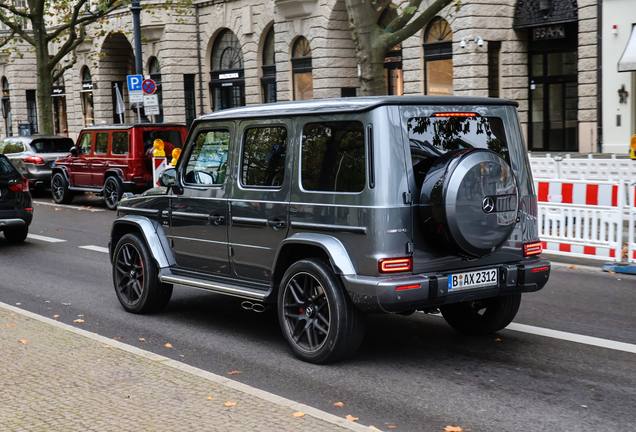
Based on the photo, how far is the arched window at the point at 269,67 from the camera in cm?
3100

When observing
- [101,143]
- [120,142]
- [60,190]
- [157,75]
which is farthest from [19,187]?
[157,75]

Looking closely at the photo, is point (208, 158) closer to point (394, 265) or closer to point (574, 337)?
point (394, 265)

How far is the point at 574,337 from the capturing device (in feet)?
21.7

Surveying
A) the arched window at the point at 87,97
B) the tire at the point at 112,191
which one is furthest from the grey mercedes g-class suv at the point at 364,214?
the arched window at the point at 87,97

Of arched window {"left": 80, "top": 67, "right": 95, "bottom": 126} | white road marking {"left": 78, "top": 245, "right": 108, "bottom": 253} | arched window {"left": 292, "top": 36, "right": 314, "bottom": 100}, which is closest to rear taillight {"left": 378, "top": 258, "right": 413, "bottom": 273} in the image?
white road marking {"left": 78, "top": 245, "right": 108, "bottom": 253}

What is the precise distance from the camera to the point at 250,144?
21.4 feet

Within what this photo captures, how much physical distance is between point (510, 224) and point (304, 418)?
2174 millimetres

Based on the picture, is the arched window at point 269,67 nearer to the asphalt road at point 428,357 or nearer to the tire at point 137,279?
the asphalt road at point 428,357

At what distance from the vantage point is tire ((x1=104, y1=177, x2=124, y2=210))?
18312 mm

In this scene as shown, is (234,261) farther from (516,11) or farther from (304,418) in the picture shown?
(516,11)

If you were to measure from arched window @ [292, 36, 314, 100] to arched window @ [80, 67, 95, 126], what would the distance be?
17.1 meters

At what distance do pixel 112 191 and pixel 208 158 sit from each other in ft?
40.4

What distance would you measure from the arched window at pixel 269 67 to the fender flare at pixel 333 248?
25590mm

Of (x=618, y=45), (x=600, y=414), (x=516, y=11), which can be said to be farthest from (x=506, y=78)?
(x=600, y=414)
